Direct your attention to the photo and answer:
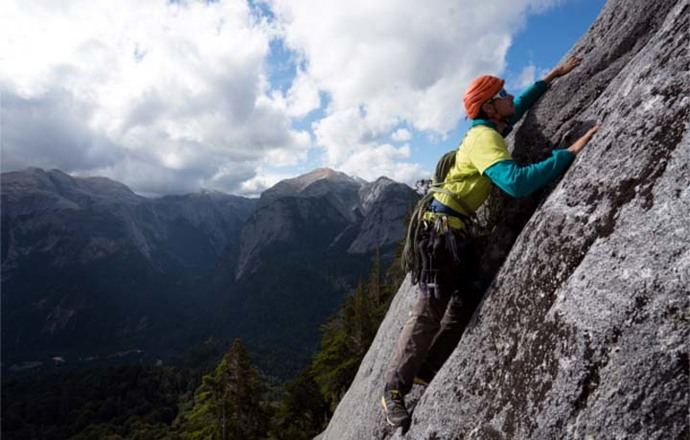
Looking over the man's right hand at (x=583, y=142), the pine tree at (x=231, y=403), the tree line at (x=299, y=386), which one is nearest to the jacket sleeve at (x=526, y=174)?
the man's right hand at (x=583, y=142)

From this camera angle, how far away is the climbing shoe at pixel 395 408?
20.9 feet

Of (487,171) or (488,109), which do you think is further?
(488,109)

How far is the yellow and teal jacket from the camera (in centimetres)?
491

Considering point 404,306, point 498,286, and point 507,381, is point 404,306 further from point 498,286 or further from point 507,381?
point 507,381

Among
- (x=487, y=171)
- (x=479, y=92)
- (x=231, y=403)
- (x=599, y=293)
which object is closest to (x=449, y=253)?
(x=487, y=171)

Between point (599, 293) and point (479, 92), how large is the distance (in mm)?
3496

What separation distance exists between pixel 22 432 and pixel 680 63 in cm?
17205

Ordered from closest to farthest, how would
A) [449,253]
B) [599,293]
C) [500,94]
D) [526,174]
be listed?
[599,293]
[526,174]
[449,253]
[500,94]

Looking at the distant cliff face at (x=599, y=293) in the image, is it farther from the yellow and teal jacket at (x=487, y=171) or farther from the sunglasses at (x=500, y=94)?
the sunglasses at (x=500, y=94)

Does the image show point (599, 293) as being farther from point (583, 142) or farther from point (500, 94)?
point (500, 94)

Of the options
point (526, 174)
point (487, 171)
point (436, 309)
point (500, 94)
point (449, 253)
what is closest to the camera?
point (526, 174)

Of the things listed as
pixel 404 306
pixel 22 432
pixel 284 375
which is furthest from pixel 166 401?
pixel 404 306

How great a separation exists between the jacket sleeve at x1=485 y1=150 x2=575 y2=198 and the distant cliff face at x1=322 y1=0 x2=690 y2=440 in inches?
11.5

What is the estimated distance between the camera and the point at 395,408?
21.3 feet
